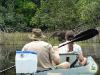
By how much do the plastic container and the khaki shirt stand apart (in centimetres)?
26

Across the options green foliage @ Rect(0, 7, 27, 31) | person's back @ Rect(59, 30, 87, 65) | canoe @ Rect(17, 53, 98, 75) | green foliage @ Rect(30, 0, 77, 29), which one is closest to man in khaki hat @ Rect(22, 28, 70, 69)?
canoe @ Rect(17, 53, 98, 75)

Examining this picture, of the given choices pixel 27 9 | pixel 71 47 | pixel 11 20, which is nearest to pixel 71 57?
pixel 71 47

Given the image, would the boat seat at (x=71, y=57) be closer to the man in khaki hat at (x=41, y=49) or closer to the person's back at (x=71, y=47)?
the person's back at (x=71, y=47)

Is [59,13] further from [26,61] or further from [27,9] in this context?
[26,61]

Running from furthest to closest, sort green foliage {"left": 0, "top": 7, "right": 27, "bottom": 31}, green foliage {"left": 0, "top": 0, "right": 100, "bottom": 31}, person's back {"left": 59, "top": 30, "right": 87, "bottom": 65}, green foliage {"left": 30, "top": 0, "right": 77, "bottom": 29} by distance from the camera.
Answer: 1. green foliage {"left": 0, "top": 7, "right": 27, "bottom": 31}
2. green foliage {"left": 30, "top": 0, "right": 77, "bottom": 29}
3. green foliage {"left": 0, "top": 0, "right": 100, "bottom": 31}
4. person's back {"left": 59, "top": 30, "right": 87, "bottom": 65}

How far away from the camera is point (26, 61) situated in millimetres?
3881

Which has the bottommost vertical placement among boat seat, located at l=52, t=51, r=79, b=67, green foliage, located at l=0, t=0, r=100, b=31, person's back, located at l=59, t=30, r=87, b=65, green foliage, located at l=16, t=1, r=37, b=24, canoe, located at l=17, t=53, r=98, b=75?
canoe, located at l=17, t=53, r=98, b=75

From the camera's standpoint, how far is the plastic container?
3.87m

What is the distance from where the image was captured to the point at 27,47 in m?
4.21

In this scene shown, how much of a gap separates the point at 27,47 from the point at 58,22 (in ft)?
75.1

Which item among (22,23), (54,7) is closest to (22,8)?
(22,23)

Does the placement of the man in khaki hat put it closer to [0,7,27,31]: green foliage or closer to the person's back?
the person's back

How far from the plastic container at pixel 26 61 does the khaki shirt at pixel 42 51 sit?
26 centimetres

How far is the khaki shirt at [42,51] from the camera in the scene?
4.14 m
